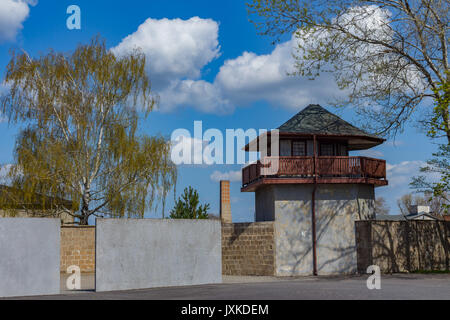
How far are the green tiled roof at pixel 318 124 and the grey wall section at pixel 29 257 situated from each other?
562 inches

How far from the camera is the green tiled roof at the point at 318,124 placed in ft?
90.9

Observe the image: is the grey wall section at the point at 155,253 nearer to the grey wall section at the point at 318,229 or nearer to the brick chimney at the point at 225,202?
the grey wall section at the point at 318,229

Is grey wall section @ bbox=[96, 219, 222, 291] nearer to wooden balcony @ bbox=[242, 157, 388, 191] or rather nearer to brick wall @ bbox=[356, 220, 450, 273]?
wooden balcony @ bbox=[242, 157, 388, 191]

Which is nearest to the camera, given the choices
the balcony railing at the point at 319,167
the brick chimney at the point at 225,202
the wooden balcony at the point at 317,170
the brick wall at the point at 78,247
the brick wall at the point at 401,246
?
the brick wall at the point at 401,246

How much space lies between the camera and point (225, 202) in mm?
38844

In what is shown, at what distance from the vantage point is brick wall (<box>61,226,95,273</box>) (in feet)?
88.3

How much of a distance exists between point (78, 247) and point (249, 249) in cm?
826

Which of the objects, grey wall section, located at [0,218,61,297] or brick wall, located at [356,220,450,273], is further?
brick wall, located at [356,220,450,273]

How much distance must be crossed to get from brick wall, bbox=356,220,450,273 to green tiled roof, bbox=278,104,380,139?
185 inches

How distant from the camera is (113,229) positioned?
678 inches

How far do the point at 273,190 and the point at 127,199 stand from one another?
7.34 m


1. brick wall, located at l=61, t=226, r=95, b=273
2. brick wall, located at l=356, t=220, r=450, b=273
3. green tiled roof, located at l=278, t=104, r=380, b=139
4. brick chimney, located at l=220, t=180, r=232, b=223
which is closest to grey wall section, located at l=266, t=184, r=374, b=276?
brick wall, located at l=356, t=220, r=450, b=273

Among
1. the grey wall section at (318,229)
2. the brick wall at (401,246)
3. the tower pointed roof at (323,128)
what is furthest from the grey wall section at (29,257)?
the brick wall at (401,246)
